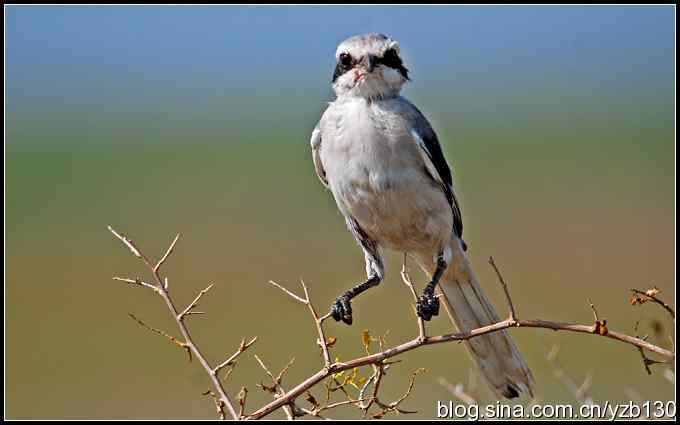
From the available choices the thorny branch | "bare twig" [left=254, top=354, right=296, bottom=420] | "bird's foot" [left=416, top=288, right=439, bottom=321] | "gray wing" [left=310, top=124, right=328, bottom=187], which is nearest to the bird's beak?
"gray wing" [left=310, top=124, right=328, bottom=187]

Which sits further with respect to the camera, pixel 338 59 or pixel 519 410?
pixel 338 59

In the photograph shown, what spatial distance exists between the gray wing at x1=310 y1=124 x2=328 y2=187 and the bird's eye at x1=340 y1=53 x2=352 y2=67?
1.13ft

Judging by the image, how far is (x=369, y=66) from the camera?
4426 mm

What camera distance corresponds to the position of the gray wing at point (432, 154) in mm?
4516

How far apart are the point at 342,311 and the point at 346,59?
1.23 m

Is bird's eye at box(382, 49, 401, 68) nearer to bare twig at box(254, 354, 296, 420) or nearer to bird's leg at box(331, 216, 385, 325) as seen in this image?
bird's leg at box(331, 216, 385, 325)

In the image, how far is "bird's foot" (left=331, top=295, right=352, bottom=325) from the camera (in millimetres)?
4703

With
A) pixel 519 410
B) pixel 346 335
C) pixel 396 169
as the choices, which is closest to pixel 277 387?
pixel 519 410

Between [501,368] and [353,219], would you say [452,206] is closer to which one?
[353,219]

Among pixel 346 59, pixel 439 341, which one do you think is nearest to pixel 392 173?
pixel 346 59

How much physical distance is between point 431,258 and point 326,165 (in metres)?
0.75

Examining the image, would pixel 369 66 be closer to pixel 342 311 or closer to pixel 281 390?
pixel 342 311

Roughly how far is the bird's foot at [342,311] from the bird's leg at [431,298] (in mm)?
384

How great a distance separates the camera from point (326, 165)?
4.57 m
